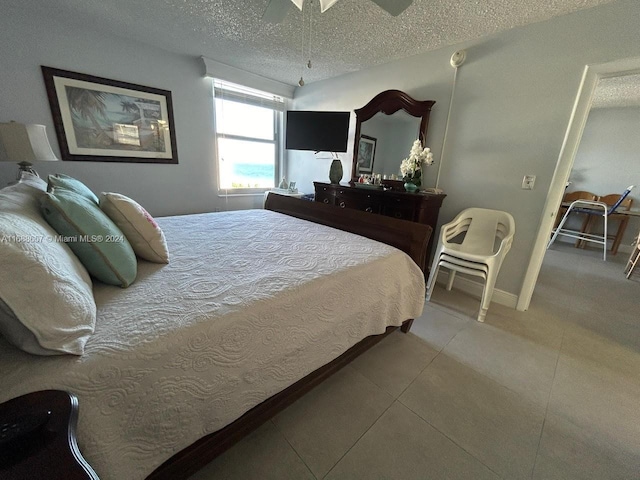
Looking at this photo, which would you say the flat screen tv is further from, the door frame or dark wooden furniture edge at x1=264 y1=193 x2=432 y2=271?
the door frame

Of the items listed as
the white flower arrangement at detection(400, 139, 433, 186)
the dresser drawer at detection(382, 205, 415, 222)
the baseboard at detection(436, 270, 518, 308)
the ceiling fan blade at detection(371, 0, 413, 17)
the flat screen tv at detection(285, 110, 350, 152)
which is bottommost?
the baseboard at detection(436, 270, 518, 308)

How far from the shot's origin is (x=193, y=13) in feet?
6.86

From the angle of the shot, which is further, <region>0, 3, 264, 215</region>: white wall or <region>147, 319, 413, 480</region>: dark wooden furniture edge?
<region>0, 3, 264, 215</region>: white wall

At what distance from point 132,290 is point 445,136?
111 inches

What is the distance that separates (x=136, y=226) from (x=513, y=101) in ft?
9.55

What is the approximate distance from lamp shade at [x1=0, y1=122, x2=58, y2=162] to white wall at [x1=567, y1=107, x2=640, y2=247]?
7233 mm

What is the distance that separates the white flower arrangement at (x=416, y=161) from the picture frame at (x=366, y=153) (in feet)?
2.12

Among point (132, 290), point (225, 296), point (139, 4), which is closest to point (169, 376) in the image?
point (225, 296)

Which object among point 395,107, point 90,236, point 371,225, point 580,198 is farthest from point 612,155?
point 90,236

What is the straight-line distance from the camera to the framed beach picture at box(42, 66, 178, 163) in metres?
2.40

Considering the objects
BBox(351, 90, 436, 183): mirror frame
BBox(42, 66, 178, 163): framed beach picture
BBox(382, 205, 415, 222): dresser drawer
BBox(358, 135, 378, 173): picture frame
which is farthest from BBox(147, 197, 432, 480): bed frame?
BBox(42, 66, 178, 163): framed beach picture

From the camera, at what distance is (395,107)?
2727 millimetres

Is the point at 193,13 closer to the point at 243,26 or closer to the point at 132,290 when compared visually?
the point at 243,26

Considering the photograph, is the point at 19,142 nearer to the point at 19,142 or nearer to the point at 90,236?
the point at 19,142
